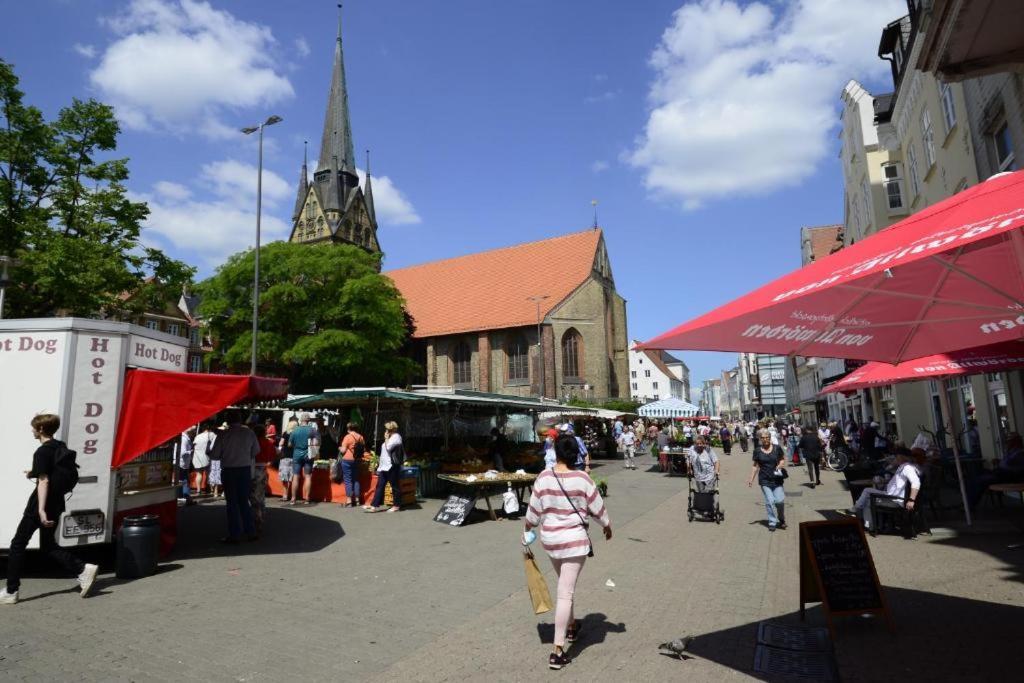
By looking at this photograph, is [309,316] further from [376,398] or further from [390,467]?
[390,467]

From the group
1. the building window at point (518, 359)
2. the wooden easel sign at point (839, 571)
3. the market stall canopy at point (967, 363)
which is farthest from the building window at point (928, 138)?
the building window at point (518, 359)

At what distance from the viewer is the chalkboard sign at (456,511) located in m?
10.9

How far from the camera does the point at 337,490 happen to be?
1372 cm

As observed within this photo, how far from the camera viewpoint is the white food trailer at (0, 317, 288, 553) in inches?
273

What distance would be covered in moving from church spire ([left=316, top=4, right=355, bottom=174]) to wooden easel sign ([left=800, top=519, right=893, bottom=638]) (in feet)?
183

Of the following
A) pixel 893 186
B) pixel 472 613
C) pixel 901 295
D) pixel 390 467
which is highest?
pixel 893 186

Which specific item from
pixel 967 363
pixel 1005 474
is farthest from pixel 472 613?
pixel 1005 474

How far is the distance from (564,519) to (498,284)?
50.1m

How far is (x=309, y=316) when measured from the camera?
1400 inches

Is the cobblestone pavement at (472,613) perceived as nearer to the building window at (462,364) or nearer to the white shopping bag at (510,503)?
the white shopping bag at (510,503)

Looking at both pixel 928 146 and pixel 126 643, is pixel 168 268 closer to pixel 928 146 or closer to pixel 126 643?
pixel 126 643

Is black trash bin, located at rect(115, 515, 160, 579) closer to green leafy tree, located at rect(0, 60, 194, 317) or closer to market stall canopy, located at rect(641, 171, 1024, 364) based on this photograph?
market stall canopy, located at rect(641, 171, 1024, 364)

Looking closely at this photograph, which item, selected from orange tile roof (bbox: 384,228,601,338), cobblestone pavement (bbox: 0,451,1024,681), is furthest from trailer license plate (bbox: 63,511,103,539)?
orange tile roof (bbox: 384,228,601,338)

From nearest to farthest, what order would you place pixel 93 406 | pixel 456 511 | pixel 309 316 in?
pixel 93 406, pixel 456 511, pixel 309 316
